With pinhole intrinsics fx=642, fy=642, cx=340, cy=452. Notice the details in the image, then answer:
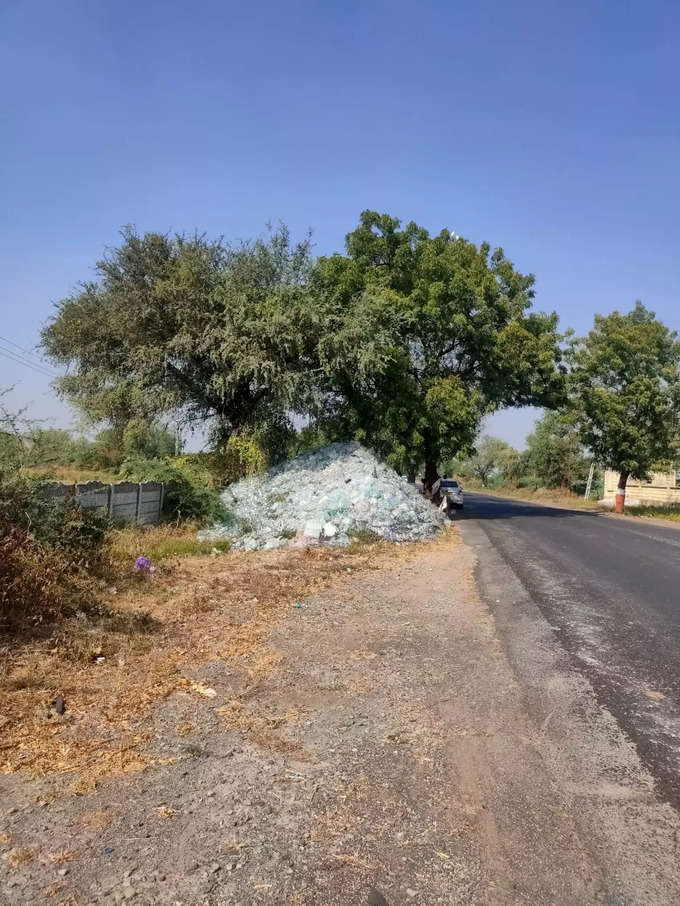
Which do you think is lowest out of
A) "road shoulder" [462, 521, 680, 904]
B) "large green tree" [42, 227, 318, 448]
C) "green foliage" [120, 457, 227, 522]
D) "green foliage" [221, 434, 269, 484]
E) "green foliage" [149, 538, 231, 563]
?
"green foliage" [149, 538, 231, 563]

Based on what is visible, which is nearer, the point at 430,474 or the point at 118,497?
the point at 118,497

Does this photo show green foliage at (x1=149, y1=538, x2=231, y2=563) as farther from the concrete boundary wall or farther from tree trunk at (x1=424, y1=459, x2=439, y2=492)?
tree trunk at (x1=424, y1=459, x2=439, y2=492)

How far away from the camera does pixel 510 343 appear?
87.1 feet

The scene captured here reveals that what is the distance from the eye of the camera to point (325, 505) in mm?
15758

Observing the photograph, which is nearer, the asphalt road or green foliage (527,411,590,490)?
the asphalt road

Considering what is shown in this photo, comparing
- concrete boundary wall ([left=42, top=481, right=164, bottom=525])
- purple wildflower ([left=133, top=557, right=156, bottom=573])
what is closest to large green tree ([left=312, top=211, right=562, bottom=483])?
concrete boundary wall ([left=42, top=481, right=164, bottom=525])

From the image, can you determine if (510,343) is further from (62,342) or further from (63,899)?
(63,899)

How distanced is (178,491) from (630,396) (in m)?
27.3

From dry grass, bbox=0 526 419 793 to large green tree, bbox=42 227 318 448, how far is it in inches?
349

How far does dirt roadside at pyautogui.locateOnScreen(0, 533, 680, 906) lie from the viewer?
2.79 metres

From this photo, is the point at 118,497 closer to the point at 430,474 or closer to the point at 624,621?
the point at 624,621

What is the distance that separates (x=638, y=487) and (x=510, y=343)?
2724 cm

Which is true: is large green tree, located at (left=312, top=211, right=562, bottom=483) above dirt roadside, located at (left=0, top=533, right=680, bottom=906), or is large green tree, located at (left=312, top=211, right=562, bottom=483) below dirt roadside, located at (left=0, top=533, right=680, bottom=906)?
above

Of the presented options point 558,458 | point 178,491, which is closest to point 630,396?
point 178,491
